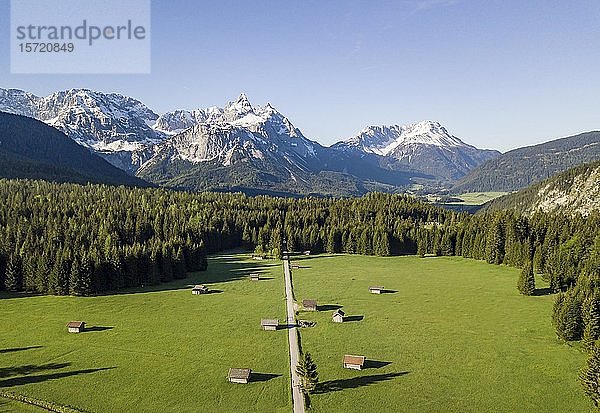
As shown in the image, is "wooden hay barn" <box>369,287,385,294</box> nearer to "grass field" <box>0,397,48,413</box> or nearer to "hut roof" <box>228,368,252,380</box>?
"hut roof" <box>228,368,252,380</box>

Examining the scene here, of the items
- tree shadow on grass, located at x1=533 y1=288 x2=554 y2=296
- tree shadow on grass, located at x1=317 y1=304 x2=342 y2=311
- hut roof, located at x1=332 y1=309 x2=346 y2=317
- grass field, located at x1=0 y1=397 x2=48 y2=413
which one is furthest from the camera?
tree shadow on grass, located at x1=533 y1=288 x2=554 y2=296

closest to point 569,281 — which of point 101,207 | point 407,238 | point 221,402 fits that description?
point 407,238

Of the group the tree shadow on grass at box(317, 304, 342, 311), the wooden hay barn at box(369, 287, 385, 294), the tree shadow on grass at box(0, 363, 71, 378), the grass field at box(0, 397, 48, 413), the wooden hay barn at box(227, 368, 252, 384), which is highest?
the wooden hay barn at box(369, 287, 385, 294)

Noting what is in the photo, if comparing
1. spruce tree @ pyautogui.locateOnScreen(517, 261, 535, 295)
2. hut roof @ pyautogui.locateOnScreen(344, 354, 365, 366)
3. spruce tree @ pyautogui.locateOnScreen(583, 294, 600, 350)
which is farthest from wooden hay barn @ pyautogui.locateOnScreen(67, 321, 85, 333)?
spruce tree @ pyautogui.locateOnScreen(517, 261, 535, 295)

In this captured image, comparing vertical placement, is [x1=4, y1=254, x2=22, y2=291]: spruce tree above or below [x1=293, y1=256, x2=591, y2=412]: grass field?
above

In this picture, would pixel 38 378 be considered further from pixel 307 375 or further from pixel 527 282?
pixel 527 282

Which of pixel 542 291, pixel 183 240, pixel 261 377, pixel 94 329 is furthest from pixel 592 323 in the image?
pixel 183 240

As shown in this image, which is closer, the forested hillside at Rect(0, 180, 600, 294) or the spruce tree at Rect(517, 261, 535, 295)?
the spruce tree at Rect(517, 261, 535, 295)

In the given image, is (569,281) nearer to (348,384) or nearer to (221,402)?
(348,384)
